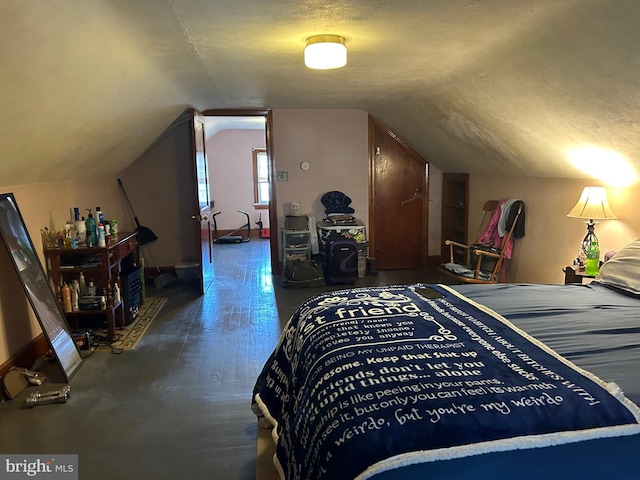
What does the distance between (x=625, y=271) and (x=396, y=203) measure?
12.3ft

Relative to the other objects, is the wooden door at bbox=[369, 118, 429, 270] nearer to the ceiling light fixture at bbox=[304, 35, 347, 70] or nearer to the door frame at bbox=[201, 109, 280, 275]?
the door frame at bbox=[201, 109, 280, 275]

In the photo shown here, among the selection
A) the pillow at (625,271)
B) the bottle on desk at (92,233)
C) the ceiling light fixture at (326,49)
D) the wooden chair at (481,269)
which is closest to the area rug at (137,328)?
the bottle on desk at (92,233)

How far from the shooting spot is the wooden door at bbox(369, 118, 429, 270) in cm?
621

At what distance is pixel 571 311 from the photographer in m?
2.32

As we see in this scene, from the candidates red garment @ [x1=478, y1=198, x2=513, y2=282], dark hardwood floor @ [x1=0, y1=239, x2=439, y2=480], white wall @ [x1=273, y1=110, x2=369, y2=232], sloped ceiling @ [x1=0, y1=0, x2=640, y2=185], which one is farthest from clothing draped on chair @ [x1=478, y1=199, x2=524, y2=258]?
dark hardwood floor @ [x1=0, y1=239, x2=439, y2=480]

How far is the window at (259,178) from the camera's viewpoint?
30.7 ft

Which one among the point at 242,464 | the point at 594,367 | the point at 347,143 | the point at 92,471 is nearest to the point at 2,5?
the point at 92,471

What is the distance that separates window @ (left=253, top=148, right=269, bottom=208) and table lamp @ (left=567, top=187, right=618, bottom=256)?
21.6 ft

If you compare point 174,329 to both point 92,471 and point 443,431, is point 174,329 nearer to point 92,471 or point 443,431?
point 92,471

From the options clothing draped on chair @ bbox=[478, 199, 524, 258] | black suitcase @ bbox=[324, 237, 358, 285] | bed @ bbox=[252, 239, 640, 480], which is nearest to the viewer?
bed @ bbox=[252, 239, 640, 480]

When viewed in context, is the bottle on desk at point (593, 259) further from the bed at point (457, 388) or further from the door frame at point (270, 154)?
the door frame at point (270, 154)

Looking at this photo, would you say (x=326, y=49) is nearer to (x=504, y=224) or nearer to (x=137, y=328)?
(x=504, y=224)

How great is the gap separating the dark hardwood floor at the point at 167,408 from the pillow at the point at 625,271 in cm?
223

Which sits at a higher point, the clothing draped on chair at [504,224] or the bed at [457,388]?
the clothing draped on chair at [504,224]
